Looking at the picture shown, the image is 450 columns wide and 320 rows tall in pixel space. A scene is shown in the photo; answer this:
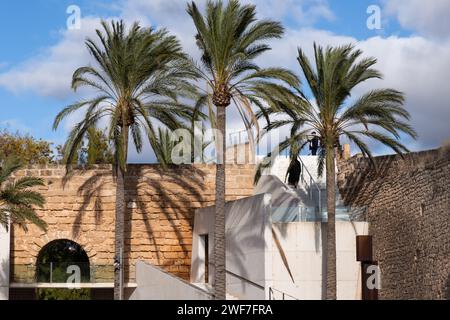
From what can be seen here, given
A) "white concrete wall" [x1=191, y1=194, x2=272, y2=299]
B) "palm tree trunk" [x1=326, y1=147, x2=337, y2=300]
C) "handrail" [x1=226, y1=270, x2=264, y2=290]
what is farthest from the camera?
"white concrete wall" [x1=191, y1=194, x2=272, y2=299]

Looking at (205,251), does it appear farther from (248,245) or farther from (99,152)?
(99,152)

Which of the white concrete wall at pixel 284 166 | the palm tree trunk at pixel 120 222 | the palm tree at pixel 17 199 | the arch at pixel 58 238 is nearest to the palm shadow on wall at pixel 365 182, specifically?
the white concrete wall at pixel 284 166

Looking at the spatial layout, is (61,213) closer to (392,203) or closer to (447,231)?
(392,203)

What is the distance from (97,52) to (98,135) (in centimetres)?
1564

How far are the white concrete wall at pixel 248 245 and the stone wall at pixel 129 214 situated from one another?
10.4 ft

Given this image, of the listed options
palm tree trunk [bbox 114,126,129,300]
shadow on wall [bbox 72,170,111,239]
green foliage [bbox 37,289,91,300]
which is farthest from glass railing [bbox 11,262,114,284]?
green foliage [bbox 37,289,91,300]

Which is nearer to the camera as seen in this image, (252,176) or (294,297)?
(294,297)

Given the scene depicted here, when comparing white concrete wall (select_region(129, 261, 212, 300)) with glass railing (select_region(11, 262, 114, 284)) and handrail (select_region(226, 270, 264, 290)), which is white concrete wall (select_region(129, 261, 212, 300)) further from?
handrail (select_region(226, 270, 264, 290))

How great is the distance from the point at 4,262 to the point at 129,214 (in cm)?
457

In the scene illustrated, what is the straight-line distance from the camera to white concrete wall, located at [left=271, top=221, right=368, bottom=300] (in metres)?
28.2

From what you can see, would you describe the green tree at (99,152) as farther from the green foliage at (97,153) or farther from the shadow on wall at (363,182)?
the shadow on wall at (363,182)

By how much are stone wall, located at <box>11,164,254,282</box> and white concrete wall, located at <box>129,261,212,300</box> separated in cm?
244
